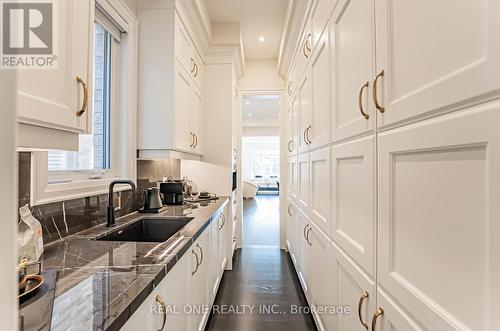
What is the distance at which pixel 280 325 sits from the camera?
6.56ft

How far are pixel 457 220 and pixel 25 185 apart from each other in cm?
151

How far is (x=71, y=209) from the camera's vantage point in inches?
52.7

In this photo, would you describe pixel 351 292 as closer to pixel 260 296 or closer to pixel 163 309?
pixel 163 309

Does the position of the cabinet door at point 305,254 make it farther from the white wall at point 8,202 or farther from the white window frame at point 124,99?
the white wall at point 8,202

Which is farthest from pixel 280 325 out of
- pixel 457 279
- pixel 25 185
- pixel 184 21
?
pixel 184 21

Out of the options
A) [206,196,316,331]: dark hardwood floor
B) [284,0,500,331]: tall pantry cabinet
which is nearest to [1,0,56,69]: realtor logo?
[284,0,500,331]: tall pantry cabinet

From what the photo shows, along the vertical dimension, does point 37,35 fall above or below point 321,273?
above

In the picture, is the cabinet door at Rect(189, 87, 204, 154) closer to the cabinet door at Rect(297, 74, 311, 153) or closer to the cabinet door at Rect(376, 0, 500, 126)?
the cabinet door at Rect(297, 74, 311, 153)

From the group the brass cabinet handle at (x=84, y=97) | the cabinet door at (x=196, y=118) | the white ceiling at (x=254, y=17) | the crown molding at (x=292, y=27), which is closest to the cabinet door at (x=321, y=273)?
the brass cabinet handle at (x=84, y=97)

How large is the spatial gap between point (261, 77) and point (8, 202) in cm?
389

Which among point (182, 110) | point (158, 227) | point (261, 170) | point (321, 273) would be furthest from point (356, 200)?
point (261, 170)

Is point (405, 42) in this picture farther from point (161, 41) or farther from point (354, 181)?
point (161, 41)

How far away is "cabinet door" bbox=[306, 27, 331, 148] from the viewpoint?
1.51 m

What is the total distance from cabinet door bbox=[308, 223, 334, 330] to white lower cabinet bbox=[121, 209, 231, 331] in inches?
31.1
